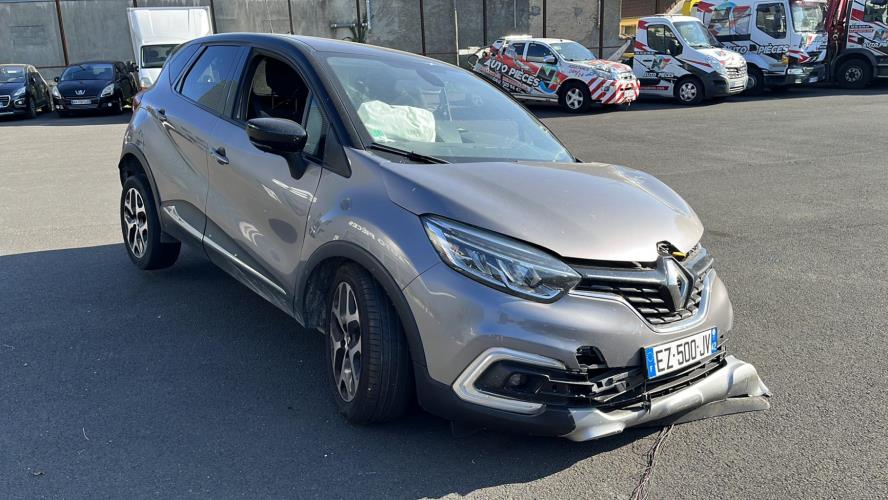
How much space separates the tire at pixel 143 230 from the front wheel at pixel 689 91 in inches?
Result: 648

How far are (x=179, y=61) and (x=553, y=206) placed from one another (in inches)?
134

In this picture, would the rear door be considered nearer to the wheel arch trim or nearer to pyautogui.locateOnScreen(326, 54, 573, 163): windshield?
pyautogui.locateOnScreen(326, 54, 573, 163): windshield

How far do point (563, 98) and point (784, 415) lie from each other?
15937 mm

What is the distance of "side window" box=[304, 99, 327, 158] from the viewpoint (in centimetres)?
362

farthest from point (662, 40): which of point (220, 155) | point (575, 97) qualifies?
point (220, 155)

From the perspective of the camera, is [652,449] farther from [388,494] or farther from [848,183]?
[848,183]

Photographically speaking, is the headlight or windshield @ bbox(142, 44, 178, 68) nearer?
the headlight

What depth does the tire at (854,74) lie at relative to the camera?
846 inches

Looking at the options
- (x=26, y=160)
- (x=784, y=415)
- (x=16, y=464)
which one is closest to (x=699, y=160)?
(x=784, y=415)

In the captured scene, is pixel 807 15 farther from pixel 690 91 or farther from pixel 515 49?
pixel 515 49

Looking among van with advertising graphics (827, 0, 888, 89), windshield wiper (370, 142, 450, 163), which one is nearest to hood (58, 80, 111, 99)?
windshield wiper (370, 142, 450, 163)

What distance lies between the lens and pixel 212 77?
186 inches

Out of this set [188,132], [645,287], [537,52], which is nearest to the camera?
[645,287]

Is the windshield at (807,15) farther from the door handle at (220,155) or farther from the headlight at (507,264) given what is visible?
the headlight at (507,264)
